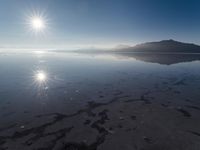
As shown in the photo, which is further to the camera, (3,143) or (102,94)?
(102,94)

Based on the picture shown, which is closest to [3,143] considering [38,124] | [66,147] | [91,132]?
[38,124]

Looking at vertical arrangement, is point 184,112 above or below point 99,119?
below

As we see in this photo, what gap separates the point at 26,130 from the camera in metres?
6.75

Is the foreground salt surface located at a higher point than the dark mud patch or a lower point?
higher

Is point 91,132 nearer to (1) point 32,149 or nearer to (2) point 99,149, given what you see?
(2) point 99,149

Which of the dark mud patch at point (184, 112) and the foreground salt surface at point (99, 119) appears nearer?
the foreground salt surface at point (99, 119)

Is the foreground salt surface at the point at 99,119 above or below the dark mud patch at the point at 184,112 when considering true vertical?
above

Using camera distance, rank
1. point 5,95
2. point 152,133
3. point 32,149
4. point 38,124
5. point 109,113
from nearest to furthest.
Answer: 1. point 32,149
2. point 152,133
3. point 38,124
4. point 109,113
5. point 5,95

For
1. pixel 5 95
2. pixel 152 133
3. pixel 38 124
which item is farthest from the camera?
pixel 5 95

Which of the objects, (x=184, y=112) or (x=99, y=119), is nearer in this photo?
(x=99, y=119)

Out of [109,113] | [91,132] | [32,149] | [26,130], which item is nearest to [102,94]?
[109,113]

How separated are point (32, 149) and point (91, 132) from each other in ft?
8.07

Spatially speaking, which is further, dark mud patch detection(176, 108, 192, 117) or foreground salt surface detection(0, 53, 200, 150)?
dark mud patch detection(176, 108, 192, 117)

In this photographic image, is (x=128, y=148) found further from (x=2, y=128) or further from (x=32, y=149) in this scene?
(x=2, y=128)
